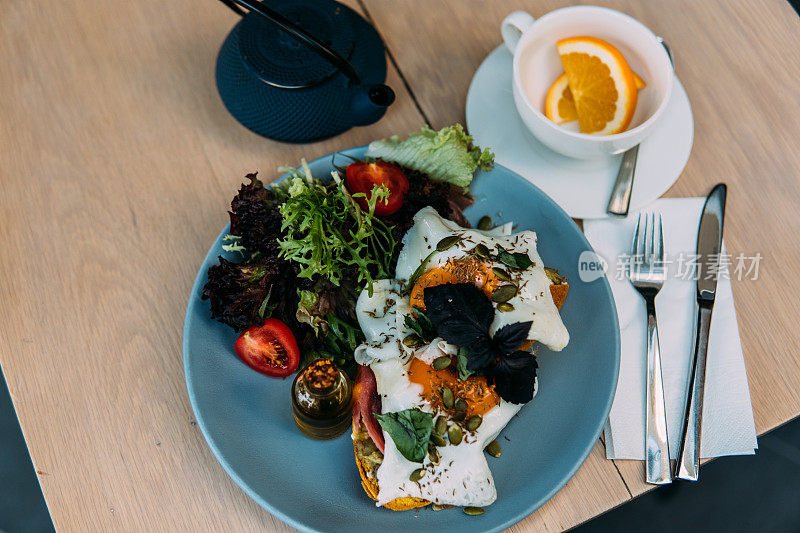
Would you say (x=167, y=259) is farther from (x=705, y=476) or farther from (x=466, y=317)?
(x=705, y=476)

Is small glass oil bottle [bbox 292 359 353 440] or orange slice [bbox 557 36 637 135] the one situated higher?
orange slice [bbox 557 36 637 135]

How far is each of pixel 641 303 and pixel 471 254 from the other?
40cm

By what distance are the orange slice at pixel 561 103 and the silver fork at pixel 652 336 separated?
0.26m

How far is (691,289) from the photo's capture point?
3.94 ft

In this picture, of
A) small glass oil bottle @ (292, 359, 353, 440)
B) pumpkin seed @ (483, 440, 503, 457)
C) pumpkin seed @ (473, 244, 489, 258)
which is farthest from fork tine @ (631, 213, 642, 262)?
small glass oil bottle @ (292, 359, 353, 440)

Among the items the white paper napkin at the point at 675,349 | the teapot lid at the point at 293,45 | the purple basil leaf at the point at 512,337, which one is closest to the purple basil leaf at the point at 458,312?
the purple basil leaf at the point at 512,337

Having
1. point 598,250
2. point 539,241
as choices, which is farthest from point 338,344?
point 598,250

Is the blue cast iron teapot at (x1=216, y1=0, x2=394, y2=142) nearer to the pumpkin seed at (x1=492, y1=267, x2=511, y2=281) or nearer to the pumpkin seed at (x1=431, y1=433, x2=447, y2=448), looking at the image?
the pumpkin seed at (x1=492, y1=267, x2=511, y2=281)

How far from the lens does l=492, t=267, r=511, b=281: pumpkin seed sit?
3.36 feet

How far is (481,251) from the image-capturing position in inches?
41.1

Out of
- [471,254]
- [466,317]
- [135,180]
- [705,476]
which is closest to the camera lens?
[466,317]

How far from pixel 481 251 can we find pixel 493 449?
13.9 inches

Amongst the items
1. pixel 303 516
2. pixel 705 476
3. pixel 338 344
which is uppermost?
pixel 338 344

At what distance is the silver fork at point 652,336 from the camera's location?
1.08 m
